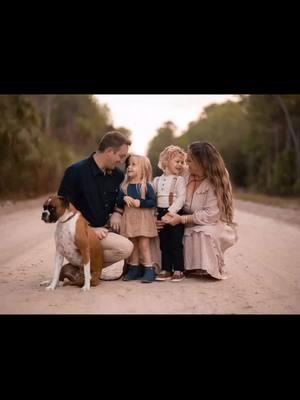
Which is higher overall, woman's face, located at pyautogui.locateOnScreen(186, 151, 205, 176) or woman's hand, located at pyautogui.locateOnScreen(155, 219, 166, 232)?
woman's face, located at pyautogui.locateOnScreen(186, 151, 205, 176)

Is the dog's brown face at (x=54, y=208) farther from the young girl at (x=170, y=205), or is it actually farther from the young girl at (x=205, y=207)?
the young girl at (x=205, y=207)

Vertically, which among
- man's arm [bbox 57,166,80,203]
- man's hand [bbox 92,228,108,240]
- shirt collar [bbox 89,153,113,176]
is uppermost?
shirt collar [bbox 89,153,113,176]

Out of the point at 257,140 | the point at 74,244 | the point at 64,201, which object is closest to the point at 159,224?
the point at 74,244

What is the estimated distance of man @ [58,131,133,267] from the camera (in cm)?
529

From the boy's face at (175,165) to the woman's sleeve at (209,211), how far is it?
371 mm

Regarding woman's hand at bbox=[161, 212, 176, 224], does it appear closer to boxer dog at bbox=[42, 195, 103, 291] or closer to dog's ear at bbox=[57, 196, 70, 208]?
boxer dog at bbox=[42, 195, 103, 291]

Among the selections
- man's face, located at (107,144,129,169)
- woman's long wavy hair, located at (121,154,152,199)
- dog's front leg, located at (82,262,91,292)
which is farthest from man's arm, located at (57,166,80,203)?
dog's front leg, located at (82,262,91,292)

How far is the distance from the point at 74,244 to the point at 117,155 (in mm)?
928

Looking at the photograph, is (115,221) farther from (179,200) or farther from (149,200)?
(179,200)

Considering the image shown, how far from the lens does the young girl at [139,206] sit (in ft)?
17.3

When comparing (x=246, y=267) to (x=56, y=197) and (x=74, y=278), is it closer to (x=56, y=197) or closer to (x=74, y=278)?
(x=74, y=278)

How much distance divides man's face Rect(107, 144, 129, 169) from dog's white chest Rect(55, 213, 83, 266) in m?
0.66

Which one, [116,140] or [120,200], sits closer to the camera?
[116,140]

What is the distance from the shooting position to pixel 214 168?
5496 millimetres
